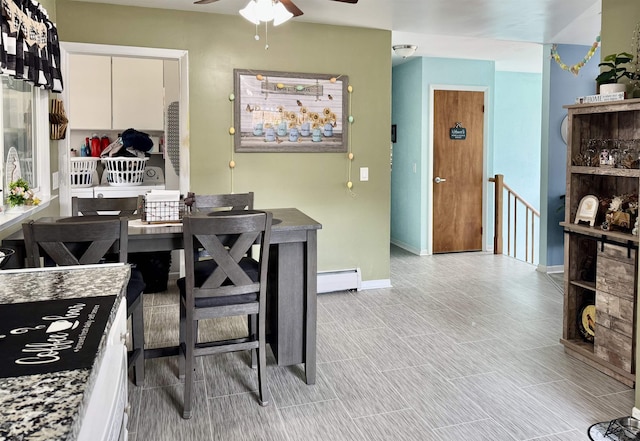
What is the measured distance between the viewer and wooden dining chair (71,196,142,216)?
327 cm

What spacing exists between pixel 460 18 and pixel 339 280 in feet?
8.08

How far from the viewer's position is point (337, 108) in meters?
4.68

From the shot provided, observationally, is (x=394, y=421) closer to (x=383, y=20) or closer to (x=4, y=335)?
(x=4, y=335)

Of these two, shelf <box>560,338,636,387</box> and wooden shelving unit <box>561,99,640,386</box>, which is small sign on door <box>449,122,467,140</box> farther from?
shelf <box>560,338,636,387</box>

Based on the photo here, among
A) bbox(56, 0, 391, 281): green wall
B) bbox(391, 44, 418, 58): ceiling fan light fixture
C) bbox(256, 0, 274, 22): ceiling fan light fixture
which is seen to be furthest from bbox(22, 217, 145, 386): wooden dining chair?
bbox(391, 44, 418, 58): ceiling fan light fixture

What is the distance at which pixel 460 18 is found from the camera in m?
4.43

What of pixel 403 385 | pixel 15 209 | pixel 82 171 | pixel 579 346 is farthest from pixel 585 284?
pixel 82 171

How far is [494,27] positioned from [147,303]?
3866mm

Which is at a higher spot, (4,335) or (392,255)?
(4,335)

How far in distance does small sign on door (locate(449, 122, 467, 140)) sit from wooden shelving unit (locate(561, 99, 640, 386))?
324cm

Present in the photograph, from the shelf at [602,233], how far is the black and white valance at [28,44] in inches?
125

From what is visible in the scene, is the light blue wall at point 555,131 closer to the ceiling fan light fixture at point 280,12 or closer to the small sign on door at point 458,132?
the small sign on door at point 458,132

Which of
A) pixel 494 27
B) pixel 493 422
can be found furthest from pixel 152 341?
pixel 494 27

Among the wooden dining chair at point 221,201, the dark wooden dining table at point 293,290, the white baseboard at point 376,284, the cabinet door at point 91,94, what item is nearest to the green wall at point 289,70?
the white baseboard at point 376,284
